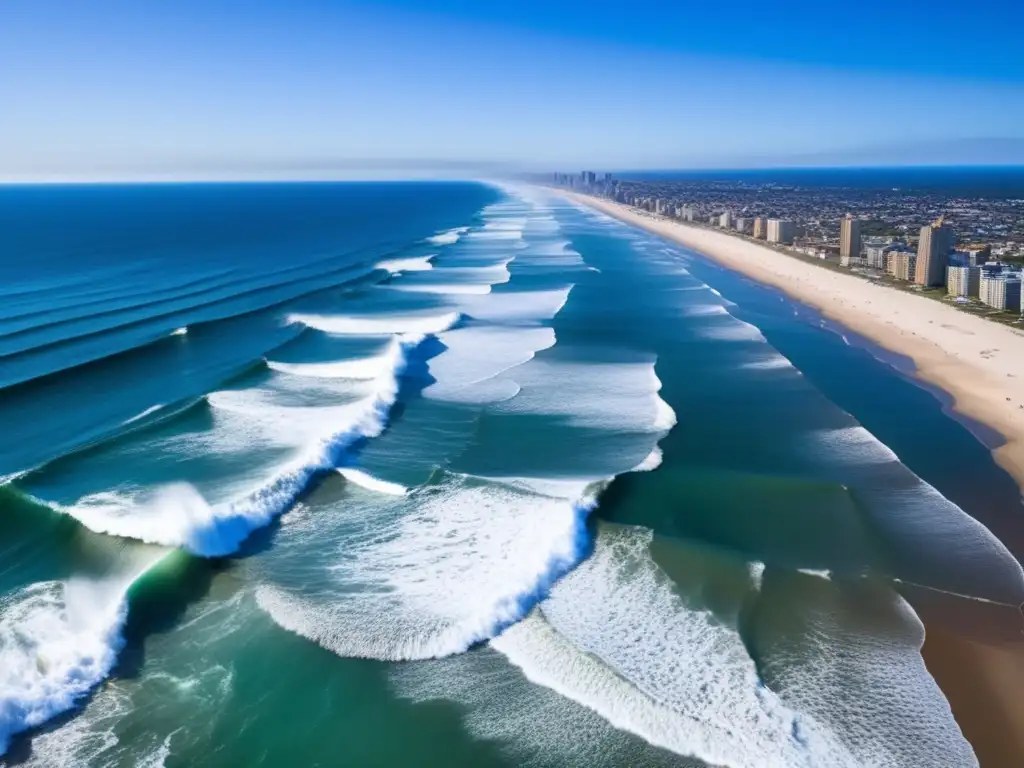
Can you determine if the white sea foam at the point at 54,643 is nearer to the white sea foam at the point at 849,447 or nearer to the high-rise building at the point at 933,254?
the white sea foam at the point at 849,447

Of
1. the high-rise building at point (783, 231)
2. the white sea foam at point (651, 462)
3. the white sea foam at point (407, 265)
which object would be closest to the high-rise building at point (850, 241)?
the high-rise building at point (783, 231)

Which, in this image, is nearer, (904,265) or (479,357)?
(479,357)

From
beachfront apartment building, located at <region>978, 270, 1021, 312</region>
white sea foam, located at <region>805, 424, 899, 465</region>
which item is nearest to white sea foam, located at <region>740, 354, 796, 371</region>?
white sea foam, located at <region>805, 424, 899, 465</region>

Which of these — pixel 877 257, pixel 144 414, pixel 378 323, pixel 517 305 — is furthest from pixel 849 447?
pixel 877 257

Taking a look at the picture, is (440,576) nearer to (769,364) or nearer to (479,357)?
(479,357)

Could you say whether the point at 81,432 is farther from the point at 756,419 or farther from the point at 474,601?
the point at 756,419

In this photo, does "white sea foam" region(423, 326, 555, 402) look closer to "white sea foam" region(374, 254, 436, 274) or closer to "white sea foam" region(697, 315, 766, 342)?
"white sea foam" region(697, 315, 766, 342)
